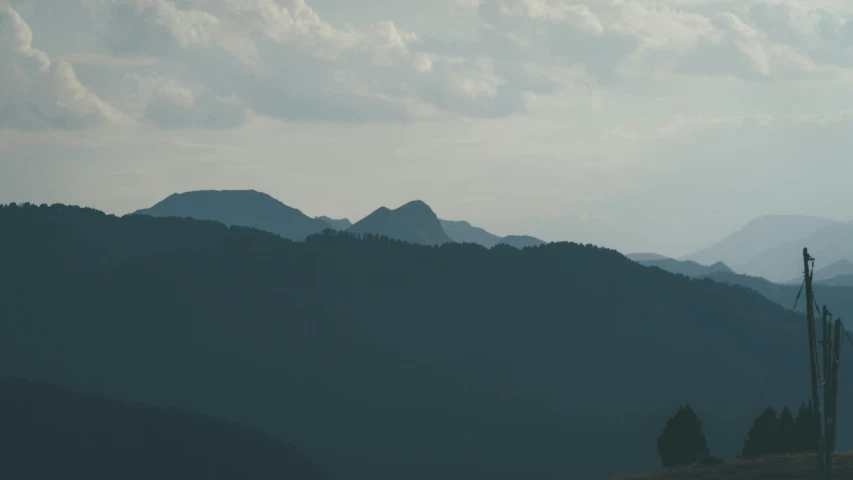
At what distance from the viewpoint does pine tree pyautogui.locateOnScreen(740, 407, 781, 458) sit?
10075 centimetres

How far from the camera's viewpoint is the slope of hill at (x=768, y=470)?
6391cm

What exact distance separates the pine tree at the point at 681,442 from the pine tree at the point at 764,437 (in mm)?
7706

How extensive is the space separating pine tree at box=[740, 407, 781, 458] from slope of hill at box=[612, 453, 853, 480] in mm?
29284

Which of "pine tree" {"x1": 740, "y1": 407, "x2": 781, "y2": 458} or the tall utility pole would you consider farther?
"pine tree" {"x1": 740, "y1": 407, "x2": 781, "y2": 458}

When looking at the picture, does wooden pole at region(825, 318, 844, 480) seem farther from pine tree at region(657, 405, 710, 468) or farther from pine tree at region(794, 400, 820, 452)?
pine tree at region(794, 400, 820, 452)

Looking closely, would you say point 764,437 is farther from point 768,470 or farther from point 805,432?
point 768,470

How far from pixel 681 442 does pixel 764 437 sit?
12750mm

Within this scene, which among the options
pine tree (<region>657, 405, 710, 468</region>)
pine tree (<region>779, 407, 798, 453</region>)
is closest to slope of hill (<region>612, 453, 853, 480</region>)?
pine tree (<region>657, 405, 710, 468</region>)

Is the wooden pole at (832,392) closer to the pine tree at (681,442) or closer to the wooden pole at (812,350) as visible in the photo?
the wooden pole at (812,350)

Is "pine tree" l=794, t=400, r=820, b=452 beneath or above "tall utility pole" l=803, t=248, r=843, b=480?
beneath

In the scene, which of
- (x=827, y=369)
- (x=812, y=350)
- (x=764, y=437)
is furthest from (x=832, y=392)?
(x=764, y=437)

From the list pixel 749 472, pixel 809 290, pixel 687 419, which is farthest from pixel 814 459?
pixel 687 419

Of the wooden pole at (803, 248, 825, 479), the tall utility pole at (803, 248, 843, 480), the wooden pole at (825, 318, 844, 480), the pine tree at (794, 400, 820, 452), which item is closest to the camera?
the wooden pole at (803, 248, 825, 479)

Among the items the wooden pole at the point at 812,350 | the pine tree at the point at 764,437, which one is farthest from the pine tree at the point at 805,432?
the wooden pole at the point at 812,350
